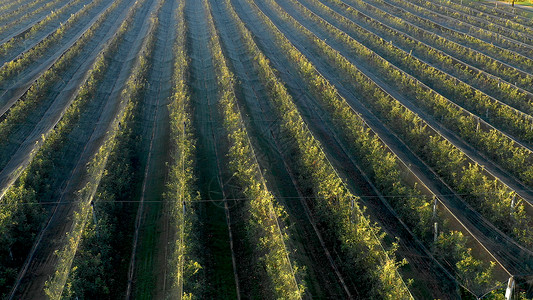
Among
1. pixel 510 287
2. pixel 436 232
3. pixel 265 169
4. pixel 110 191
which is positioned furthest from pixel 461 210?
pixel 110 191

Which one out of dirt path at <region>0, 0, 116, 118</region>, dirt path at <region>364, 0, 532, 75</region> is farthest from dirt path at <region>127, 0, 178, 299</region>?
dirt path at <region>364, 0, 532, 75</region>

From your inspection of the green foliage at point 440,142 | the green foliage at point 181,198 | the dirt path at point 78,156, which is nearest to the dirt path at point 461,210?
the green foliage at point 440,142

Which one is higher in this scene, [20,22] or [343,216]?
[20,22]

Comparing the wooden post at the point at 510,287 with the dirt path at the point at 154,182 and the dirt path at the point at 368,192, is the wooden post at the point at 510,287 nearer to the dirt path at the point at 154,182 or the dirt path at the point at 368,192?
the dirt path at the point at 368,192

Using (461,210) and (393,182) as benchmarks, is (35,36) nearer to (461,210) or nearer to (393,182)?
(393,182)

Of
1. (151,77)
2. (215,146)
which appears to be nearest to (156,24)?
(151,77)

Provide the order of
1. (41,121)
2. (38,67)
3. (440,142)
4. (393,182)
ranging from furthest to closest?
(38,67)
(41,121)
(440,142)
(393,182)

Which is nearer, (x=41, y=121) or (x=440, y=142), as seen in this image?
(x=440, y=142)

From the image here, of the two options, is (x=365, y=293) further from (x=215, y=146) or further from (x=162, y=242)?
(x=215, y=146)
